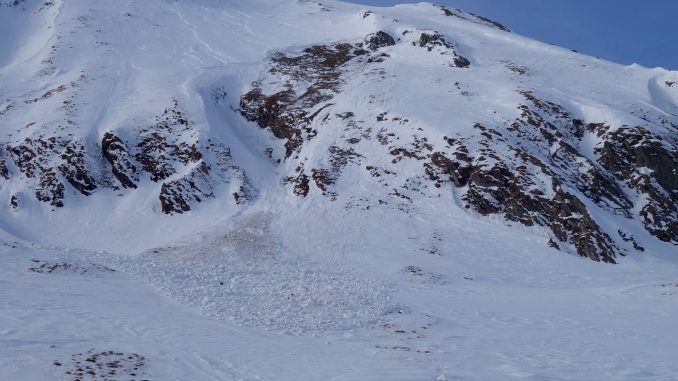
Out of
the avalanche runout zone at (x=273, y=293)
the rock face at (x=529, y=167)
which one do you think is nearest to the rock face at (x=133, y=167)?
the rock face at (x=529, y=167)

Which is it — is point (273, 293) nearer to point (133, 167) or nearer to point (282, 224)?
point (282, 224)

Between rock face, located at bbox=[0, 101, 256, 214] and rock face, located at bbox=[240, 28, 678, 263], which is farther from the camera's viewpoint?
rock face, located at bbox=[0, 101, 256, 214]

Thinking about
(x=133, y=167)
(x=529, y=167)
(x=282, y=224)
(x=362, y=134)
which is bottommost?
(x=282, y=224)

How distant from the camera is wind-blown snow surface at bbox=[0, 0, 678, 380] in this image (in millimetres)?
11250

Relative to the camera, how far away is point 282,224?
105 ft

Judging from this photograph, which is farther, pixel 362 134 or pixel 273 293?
pixel 362 134

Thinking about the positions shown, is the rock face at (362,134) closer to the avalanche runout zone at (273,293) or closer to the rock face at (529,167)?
the rock face at (529,167)

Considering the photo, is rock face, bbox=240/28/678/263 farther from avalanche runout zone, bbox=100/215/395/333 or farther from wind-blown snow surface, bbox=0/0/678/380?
avalanche runout zone, bbox=100/215/395/333

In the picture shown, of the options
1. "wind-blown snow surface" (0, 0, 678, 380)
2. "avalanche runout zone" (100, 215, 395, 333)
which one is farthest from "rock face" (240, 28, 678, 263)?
"avalanche runout zone" (100, 215, 395, 333)

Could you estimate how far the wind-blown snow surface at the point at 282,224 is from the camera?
36.9 ft

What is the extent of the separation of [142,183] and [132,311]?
86.7 feet

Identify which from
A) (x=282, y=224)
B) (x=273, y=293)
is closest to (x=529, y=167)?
(x=282, y=224)

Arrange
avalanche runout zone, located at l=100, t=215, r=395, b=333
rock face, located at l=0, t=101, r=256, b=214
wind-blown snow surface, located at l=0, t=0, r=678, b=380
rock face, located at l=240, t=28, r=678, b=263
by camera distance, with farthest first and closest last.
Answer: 1. rock face, located at l=0, t=101, r=256, b=214
2. rock face, located at l=240, t=28, r=678, b=263
3. avalanche runout zone, located at l=100, t=215, r=395, b=333
4. wind-blown snow surface, located at l=0, t=0, r=678, b=380

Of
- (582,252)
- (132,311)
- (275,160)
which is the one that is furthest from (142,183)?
(582,252)
